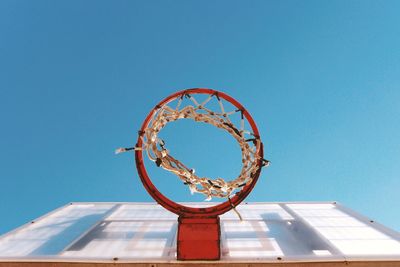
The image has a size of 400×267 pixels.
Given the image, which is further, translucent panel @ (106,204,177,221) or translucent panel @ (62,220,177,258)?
translucent panel @ (106,204,177,221)

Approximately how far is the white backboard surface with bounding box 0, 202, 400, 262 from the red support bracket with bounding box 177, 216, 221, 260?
133 millimetres

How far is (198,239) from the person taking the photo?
3.11 metres

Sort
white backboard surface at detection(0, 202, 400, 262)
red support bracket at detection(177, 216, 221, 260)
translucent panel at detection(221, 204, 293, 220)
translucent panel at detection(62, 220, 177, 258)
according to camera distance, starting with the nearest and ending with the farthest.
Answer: red support bracket at detection(177, 216, 221, 260) → white backboard surface at detection(0, 202, 400, 262) → translucent panel at detection(62, 220, 177, 258) → translucent panel at detection(221, 204, 293, 220)

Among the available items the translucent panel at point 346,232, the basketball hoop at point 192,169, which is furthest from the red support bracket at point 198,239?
the translucent panel at point 346,232

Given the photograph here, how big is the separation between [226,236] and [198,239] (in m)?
0.68

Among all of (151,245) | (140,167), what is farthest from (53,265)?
(140,167)

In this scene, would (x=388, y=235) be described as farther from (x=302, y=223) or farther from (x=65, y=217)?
(x=65, y=217)

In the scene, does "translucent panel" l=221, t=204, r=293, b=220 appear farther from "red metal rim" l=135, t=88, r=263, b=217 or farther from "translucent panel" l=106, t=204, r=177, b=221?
"red metal rim" l=135, t=88, r=263, b=217

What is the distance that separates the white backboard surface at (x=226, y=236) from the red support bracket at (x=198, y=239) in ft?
0.44

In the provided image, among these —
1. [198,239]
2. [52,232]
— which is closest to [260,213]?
[198,239]

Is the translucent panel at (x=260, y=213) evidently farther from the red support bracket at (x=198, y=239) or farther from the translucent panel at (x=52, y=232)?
the translucent panel at (x=52, y=232)

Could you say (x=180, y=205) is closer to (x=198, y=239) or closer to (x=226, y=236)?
(x=198, y=239)

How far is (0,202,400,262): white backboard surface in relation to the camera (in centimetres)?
314

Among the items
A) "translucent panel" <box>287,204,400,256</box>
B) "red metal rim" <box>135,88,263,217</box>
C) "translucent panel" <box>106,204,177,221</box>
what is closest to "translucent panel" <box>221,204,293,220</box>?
"translucent panel" <box>287,204,400,256</box>
